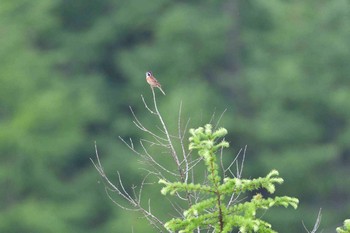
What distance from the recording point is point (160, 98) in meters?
28.9

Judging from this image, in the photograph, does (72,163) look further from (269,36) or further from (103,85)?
(269,36)

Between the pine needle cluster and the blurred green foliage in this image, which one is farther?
the blurred green foliage

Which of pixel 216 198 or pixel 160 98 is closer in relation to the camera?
pixel 216 198

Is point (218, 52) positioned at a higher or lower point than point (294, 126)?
higher

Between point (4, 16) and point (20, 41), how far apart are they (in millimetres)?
563

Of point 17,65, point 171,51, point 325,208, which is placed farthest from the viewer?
point 171,51

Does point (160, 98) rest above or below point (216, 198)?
above

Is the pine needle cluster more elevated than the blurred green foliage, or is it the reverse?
the blurred green foliage

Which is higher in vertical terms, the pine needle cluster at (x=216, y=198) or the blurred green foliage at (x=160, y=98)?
the blurred green foliage at (x=160, y=98)

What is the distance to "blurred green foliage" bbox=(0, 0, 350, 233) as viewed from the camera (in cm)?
2723

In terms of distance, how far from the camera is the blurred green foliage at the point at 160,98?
27.2 meters

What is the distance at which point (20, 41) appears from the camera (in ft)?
97.7

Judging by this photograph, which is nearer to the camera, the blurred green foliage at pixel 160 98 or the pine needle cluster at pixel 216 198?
the pine needle cluster at pixel 216 198

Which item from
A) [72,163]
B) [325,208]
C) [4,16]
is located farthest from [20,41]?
[325,208]
